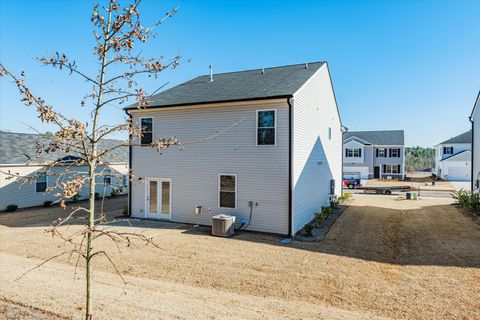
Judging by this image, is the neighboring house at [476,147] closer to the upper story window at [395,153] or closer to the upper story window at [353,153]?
the upper story window at [353,153]

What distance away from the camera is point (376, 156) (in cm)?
4531

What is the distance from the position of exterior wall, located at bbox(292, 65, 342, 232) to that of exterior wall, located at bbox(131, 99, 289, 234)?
68cm

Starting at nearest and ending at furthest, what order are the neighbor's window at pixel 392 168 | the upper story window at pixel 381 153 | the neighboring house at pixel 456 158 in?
the neighboring house at pixel 456 158 → the neighbor's window at pixel 392 168 → the upper story window at pixel 381 153

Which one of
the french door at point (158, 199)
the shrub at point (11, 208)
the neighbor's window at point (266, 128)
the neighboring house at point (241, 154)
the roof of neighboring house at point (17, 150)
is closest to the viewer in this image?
the neighboring house at point (241, 154)

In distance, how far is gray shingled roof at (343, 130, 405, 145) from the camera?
145 ft

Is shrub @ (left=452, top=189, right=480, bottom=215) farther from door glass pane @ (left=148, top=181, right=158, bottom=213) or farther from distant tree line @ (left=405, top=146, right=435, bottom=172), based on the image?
distant tree line @ (left=405, top=146, right=435, bottom=172)

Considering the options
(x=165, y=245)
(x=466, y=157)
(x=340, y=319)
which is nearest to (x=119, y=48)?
(x=340, y=319)

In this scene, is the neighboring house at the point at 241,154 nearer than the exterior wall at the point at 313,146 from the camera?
Yes

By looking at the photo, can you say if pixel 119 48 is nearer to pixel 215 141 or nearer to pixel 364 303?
pixel 364 303

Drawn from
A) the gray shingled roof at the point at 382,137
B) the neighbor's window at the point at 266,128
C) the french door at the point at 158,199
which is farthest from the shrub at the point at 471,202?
the gray shingled roof at the point at 382,137

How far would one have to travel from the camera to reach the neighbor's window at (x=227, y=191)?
13.1 meters

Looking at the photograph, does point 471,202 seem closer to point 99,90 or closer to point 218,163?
point 218,163

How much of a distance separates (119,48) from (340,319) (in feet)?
18.5

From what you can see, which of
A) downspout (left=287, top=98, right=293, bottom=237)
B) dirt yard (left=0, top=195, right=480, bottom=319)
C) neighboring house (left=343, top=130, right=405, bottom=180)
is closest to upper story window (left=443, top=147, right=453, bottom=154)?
neighboring house (left=343, top=130, right=405, bottom=180)
